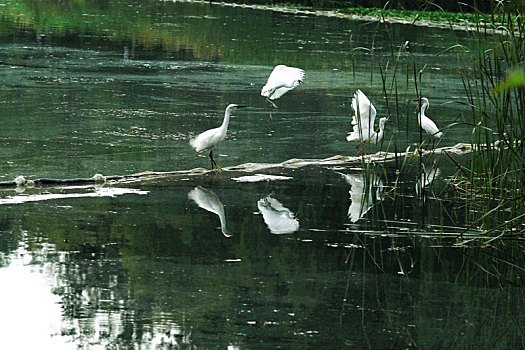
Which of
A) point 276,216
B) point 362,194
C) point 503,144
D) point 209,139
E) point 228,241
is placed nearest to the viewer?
point 228,241

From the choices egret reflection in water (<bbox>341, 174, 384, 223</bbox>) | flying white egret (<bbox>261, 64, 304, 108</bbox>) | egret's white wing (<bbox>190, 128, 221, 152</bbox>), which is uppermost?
flying white egret (<bbox>261, 64, 304, 108</bbox>)

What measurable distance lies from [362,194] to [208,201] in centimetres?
101

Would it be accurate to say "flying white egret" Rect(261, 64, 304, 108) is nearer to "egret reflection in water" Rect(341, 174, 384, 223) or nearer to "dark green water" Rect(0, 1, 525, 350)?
"dark green water" Rect(0, 1, 525, 350)

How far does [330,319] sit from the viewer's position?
4098 millimetres

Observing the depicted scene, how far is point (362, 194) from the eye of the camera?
21.8 feet

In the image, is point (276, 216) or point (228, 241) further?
point (276, 216)

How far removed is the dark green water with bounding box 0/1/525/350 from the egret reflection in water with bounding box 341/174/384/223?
3cm

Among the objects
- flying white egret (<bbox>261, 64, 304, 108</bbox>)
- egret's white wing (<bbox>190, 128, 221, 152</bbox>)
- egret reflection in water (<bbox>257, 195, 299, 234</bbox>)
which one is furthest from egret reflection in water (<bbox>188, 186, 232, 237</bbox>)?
flying white egret (<bbox>261, 64, 304, 108</bbox>)

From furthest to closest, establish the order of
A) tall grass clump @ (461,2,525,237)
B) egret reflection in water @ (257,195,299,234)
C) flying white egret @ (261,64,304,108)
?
flying white egret @ (261,64,304,108)
egret reflection in water @ (257,195,299,234)
tall grass clump @ (461,2,525,237)

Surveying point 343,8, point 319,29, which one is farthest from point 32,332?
point 343,8

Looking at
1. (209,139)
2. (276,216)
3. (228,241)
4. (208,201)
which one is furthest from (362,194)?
(228,241)

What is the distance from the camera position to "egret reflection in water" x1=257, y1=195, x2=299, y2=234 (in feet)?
18.6

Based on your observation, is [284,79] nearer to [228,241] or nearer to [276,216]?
[276,216]

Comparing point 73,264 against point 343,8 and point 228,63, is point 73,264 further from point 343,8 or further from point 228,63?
point 343,8
